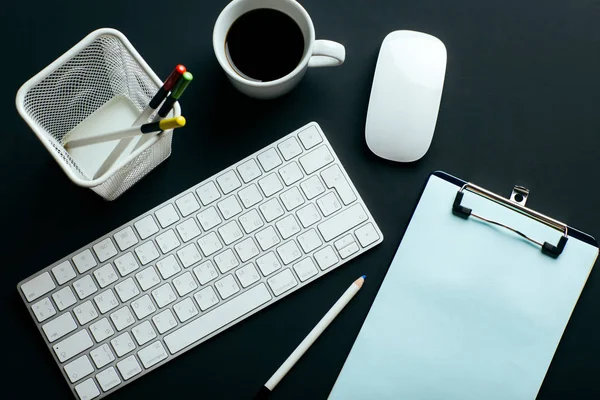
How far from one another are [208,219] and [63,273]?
0.20 metres

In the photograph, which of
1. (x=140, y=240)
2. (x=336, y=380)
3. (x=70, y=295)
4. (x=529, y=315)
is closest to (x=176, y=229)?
(x=140, y=240)

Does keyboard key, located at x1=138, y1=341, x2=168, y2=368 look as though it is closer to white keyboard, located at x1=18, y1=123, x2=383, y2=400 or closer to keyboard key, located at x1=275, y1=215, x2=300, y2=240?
white keyboard, located at x1=18, y1=123, x2=383, y2=400

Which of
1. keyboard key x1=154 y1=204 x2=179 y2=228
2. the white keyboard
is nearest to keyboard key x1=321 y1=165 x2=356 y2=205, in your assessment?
the white keyboard

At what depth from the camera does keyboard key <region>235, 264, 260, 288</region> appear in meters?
0.77

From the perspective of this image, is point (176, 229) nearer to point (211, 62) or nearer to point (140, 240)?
point (140, 240)

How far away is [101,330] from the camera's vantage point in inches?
Result: 30.0

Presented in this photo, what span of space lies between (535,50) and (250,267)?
0.51 meters

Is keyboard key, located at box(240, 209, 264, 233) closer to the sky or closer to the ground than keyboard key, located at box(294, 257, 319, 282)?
closer to the sky

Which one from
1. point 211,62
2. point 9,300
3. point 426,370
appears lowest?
point 9,300

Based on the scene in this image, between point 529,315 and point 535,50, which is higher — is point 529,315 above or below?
below

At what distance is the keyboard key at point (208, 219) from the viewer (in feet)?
2.56

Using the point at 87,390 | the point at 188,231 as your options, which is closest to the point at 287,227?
the point at 188,231

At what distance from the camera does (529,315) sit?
79cm

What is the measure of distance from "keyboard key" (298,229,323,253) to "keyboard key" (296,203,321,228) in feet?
0.04
